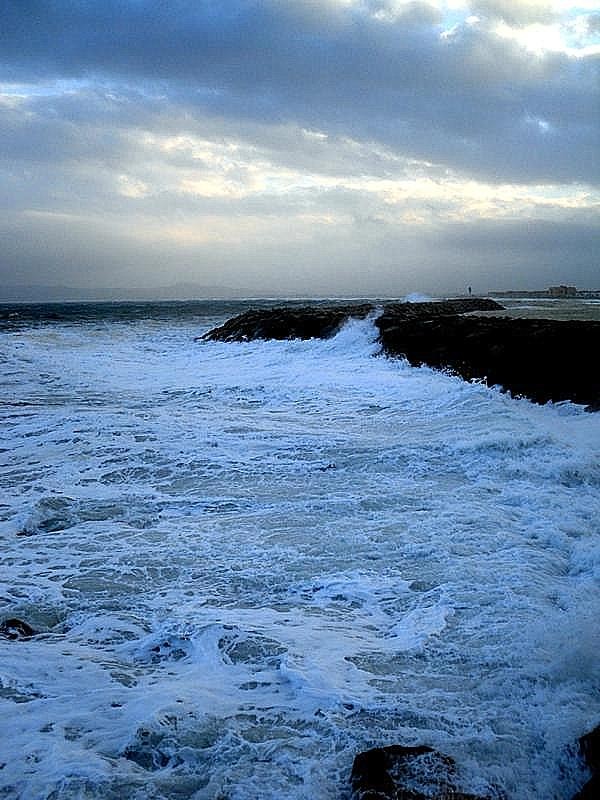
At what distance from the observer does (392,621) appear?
396 centimetres

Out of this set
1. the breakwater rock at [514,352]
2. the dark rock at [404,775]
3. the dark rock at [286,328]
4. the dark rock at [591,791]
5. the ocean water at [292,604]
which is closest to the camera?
the dark rock at [591,791]

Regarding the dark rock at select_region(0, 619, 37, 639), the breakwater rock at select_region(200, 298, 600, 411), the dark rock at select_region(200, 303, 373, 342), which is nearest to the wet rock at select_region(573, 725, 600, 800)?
the dark rock at select_region(0, 619, 37, 639)

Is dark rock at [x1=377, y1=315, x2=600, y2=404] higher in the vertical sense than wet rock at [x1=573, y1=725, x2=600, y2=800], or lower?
higher

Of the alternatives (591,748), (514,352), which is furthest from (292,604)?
(514,352)

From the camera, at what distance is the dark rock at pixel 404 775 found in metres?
2.30

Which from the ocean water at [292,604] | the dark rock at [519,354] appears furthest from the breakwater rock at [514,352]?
the ocean water at [292,604]

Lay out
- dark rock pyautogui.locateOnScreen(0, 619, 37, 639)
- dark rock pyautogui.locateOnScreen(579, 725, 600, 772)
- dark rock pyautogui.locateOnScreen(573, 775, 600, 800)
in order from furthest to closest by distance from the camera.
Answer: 1. dark rock pyautogui.locateOnScreen(0, 619, 37, 639)
2. dark rock pyautogui.locateOnScreen(579, 725, 600, 772)
3. dark rock pyautogui.locateOnScreen(573, 775, 600, 800)

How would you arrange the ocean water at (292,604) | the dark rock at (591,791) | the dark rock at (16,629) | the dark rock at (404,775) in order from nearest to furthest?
the dark rock at (591,791) < the dark rock at (404,775) < the ocean water at (292,604) < the dark rock at (16,629)

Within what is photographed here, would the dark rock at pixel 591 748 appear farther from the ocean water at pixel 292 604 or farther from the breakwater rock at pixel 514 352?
the breakwater rock at pixel 514 352

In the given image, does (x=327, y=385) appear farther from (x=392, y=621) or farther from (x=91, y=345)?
(x=91, y=345)

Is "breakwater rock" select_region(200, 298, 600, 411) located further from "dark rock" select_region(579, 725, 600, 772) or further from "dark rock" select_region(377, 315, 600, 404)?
"dark rock" select_region(579, 725, 600, 772)

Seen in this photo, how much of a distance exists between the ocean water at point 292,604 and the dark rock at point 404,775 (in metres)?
0.10

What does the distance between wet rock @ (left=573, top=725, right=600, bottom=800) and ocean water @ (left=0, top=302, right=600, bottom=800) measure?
87 millimetres

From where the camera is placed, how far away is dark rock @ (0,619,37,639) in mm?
3637
